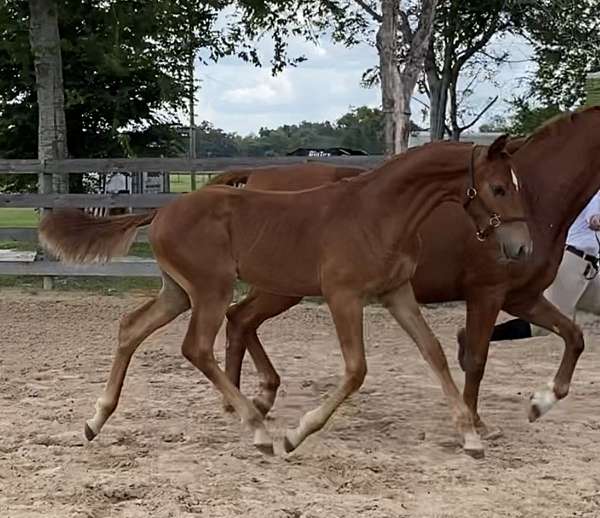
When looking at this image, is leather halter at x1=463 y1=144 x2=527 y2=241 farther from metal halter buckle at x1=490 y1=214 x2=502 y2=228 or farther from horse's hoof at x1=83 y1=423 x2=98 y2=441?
horse's hoof at x1=83 y1=423 x2=98 y2=441

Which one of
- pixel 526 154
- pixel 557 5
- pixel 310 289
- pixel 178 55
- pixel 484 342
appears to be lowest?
pixel 484 342

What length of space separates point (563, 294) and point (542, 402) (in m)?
1.14

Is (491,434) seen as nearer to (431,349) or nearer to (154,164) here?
(431,349)

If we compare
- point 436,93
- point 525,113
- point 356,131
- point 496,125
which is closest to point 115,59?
point 436,93

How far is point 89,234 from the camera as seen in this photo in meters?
4.93

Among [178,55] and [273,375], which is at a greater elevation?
[178,55]

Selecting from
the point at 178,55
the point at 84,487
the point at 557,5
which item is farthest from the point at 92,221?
the point at 557,5

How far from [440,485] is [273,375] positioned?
1.57m

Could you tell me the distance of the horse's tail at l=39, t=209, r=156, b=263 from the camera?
16.2 ft

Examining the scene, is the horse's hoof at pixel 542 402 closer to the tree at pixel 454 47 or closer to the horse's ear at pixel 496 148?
the horse's ear at pixel 496 148

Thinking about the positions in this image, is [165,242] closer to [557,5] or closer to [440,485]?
[440,485]

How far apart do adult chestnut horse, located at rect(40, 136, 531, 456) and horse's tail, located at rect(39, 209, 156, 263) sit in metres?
0.25

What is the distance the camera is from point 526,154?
16.6 ft

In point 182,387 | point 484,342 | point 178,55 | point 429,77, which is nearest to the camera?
point 484,342
